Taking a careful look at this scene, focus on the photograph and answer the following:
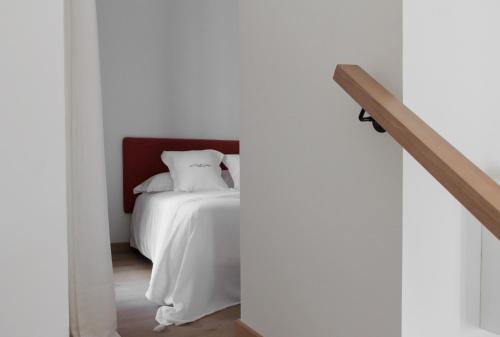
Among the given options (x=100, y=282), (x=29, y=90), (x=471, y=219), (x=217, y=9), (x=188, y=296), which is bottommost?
(x=188, y=296)

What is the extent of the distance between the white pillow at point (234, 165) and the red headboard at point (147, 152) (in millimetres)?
354

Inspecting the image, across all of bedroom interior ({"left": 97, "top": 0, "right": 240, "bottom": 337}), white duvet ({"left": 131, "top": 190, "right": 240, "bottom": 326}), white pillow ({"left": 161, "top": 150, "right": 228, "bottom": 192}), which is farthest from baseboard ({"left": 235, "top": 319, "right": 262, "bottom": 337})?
white pillow ({"left": 161, "top": 150, "right": 228, "bottom": 192})

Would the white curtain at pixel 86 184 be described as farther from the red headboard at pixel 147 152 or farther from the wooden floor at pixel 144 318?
the red headboard at pixel 147 152

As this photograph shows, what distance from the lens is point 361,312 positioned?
1356 mm

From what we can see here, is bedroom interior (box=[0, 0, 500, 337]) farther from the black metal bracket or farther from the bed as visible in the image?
the bed

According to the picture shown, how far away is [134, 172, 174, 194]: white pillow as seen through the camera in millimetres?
4246

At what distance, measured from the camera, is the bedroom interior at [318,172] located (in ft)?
3.97

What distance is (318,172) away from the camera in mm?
1550

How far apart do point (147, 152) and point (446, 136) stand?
12.3 feet

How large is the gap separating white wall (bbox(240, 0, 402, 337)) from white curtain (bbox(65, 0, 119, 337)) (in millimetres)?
776

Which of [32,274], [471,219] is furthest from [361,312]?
[32,274]

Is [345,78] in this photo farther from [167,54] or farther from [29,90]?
[167,54]

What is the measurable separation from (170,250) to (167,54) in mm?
2657

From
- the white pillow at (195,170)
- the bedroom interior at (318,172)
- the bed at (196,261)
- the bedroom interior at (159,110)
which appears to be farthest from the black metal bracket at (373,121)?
the white pillow at (195,170)
